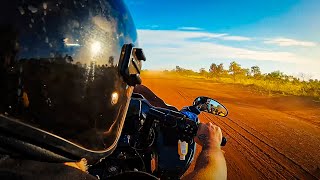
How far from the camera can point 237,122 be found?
30.9ft

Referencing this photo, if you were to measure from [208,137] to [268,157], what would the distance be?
4.48m

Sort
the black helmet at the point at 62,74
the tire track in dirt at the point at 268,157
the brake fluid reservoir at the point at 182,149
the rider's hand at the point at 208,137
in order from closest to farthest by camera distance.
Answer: the black helmet at the point at 62,74, the rider's hand at the point at 208,137, the brake fluid reservoir at the point at 182,149, the tire track in dirt at the point at 268,157

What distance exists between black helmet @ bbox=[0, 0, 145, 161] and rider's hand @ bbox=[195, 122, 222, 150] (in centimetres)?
68

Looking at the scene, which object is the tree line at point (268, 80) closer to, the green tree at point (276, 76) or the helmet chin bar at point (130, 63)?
the green tree at point (276, 76)

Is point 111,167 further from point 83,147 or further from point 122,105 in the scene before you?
point 83,147

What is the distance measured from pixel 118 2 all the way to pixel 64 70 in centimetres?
61

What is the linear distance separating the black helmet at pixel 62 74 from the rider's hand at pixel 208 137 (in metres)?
0.68

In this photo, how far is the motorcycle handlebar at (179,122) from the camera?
7.09 feet

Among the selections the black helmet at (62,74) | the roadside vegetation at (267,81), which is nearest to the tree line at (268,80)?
the roadside vegetation at (267,81)

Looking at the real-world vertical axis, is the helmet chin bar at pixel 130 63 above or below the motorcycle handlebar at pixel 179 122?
above

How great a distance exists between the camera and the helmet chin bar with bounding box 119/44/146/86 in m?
1.71

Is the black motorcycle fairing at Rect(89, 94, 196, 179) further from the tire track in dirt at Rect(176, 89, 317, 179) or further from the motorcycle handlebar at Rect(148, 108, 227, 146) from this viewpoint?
the tire track in dirt at Rect(176, 89, 317, 179)

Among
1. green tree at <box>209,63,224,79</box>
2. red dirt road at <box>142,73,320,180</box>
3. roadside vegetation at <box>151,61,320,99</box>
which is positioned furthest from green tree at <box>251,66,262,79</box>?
red dirt road at <box>142,73,320,180</box>

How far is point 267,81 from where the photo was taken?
104 feet
